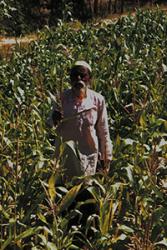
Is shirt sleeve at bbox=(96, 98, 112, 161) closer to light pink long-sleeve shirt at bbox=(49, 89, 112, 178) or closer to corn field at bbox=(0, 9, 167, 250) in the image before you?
light pink long-sleeve shirt at bbox=(49, 89, 112, 178)

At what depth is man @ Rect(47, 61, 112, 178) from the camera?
149 inches

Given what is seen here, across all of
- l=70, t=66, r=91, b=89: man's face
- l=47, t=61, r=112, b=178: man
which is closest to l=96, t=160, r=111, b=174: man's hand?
l=47, t=61, r=112, b=178: man

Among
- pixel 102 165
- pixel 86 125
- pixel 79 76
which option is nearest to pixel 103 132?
pixel 86 125

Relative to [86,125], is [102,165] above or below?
below

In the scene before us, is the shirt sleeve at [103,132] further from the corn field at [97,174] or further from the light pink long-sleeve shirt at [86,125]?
the corn field at [97,174]

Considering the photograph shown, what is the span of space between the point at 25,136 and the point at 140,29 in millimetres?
5813

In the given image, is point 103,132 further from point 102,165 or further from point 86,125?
point 102,165

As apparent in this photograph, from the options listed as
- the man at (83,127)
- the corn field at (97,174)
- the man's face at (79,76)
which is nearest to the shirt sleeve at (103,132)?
the man at (83,127)

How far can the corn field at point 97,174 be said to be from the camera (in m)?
3.69

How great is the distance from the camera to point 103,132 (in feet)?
12.9

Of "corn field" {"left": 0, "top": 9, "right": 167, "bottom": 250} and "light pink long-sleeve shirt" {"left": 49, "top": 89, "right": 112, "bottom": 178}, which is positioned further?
"light pink long-sleeve shirt" {"left": 49, "top": 89, "right": 112, "bottom": 178}

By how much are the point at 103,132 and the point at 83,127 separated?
6.5 inches

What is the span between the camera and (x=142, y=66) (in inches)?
293

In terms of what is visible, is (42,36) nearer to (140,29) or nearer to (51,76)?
(140,29)
